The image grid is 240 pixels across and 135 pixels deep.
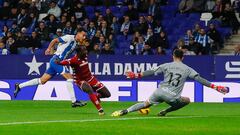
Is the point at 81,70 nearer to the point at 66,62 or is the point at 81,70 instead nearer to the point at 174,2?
the point at 66,62

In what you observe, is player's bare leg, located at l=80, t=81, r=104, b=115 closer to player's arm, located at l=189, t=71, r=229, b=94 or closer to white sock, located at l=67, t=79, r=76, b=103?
player's arm, located at l=189, t=71, r=229, b=94

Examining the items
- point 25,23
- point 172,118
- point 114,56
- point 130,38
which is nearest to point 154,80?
point 114,56

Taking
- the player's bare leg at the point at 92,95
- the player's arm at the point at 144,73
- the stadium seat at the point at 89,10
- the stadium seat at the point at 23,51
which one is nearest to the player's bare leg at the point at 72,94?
the player's bare leg at the point at 92,95

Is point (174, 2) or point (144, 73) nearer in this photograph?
point (144, 73)

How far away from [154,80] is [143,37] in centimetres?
264

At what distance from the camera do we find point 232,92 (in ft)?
86.6

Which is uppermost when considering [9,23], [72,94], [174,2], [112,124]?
[174,2]

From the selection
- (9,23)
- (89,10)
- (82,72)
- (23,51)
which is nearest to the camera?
(82,72)

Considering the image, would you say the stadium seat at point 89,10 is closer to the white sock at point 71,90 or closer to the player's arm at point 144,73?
the white sock at point 71,90

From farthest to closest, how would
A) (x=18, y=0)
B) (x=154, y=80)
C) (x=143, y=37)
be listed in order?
1. (x=18, y=0)
2. (x=143, y=37)
3. (x=154, y=80)

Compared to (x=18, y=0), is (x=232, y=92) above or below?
below

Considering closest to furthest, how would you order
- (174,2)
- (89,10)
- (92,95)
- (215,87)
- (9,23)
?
1. (215,87)
2. (92,95)
3. (174,2)
4. (89,10)
5. (9,23)

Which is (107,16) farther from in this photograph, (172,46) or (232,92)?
(232,92)

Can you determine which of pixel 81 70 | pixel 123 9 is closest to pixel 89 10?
pixel 123 9
